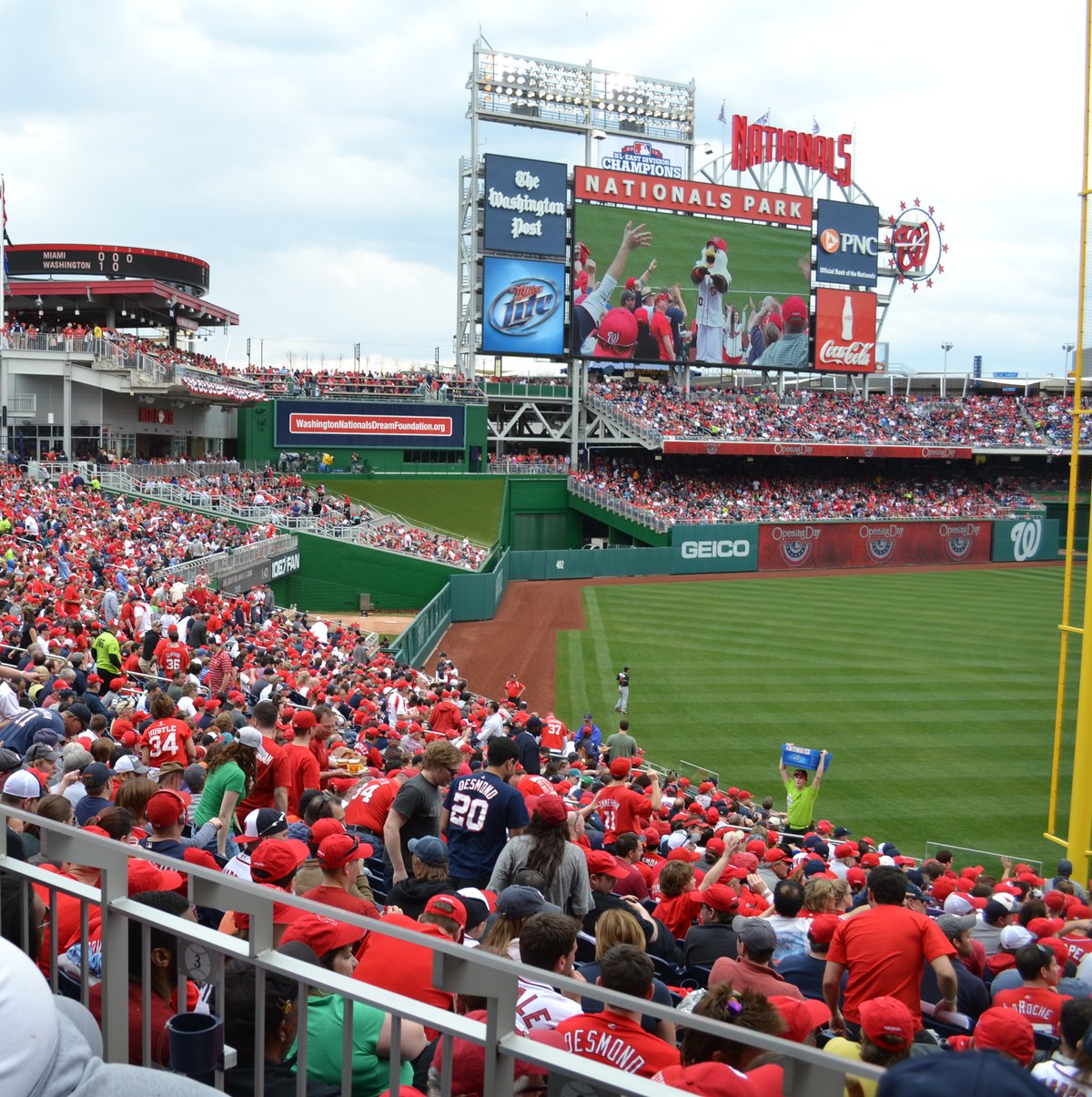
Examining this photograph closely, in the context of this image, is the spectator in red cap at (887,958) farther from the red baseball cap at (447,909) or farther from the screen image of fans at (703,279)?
the screen image of fans at (703,279)

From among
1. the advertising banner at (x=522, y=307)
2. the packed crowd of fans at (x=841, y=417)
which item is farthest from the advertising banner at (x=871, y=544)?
the advertising banner at (x=522, y=307)

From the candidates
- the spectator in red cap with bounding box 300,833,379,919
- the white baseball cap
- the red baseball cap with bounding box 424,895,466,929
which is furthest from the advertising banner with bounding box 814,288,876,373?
the red baseball cap with bounding box 424,895,466,929

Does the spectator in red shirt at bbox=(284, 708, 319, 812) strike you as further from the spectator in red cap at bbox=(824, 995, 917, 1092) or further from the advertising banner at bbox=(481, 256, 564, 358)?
the advertising banner at bbox=(481, 256, 564, 358)

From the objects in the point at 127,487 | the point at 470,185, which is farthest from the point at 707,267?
the point at 127,487

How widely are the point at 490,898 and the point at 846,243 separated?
53.7 meters

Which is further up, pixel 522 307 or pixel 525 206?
pixel 525 206

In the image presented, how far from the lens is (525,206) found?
1810 inches

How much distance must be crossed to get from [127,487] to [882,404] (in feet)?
140

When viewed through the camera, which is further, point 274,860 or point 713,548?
point 713,548

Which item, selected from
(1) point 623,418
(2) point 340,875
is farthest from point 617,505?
(2) point 340,875

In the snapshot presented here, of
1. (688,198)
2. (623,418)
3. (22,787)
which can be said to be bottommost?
(22,787)

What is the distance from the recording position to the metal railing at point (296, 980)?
213cm

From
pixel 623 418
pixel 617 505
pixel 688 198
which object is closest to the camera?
pixel 617 505

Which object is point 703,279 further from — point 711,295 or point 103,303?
point 103,303
